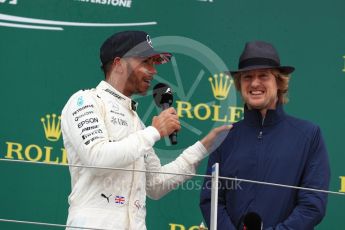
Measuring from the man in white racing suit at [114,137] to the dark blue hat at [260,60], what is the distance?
208 millimetres

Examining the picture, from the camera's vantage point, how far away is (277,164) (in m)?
2.19

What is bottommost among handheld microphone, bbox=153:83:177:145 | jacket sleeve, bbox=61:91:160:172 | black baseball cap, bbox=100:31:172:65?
jacket sleeve, bbox=61:91:160:172

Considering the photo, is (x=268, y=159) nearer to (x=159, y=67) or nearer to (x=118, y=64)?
(x=118, y=64)

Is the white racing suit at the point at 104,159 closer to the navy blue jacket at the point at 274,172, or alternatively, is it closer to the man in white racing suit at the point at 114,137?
the man in white racing suit at the point at 114,137

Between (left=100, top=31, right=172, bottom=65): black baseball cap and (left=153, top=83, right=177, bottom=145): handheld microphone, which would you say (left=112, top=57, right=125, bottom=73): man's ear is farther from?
(left=153, top=83, right=177, bottom=145): handheld microphone

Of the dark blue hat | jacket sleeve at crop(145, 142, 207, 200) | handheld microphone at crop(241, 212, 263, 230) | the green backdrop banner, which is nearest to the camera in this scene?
handheld microphone at crop(241, 212, 263, 230)

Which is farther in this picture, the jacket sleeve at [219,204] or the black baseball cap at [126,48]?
the black baseball cap at [126,48]

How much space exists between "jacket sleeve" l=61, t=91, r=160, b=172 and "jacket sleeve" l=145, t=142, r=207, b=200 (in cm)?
26

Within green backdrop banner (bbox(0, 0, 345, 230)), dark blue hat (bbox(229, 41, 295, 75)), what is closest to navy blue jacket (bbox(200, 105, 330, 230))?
dark blue hat (bbox(229, 41, 295, 75))

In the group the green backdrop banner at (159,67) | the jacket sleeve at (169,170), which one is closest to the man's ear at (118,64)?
the jacket sleeve at (169,170)

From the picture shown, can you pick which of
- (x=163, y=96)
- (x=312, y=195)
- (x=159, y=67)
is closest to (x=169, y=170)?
(x=163, y=96)

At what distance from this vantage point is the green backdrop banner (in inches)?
120

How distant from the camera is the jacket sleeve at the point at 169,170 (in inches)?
94.7

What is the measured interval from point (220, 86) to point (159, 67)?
0.25 m
